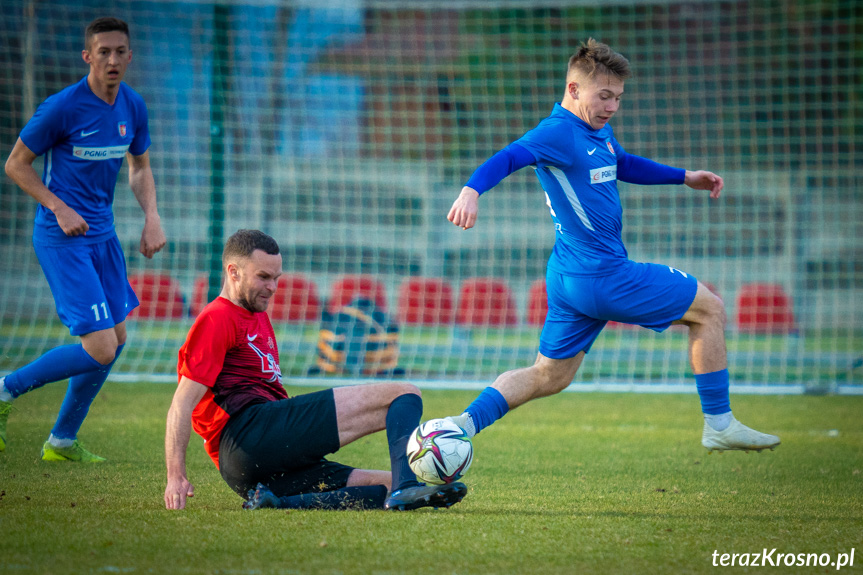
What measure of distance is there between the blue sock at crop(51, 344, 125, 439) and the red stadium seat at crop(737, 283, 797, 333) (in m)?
9.02

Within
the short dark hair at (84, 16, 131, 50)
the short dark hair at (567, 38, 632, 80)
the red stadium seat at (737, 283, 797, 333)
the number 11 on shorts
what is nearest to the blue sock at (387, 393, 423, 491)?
the short dark hair at (567, 38, 632, 80)

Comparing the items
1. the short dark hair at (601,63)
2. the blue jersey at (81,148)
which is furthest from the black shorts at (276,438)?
the short dark hair at (601,63)

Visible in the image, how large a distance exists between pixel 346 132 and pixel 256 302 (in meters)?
9.46

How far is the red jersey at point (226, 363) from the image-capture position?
3285mm

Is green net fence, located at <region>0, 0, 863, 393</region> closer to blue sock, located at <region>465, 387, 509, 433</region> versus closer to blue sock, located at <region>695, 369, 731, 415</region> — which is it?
blue sock, located at <region>695, 369, 731, 415</region>

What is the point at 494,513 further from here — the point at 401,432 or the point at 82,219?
the point at 82,219

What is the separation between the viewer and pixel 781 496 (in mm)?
4109

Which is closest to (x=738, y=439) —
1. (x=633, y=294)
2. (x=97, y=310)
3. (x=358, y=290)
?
(x=633, y=294)

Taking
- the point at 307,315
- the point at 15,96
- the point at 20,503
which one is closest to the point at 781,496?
the point at 20,503

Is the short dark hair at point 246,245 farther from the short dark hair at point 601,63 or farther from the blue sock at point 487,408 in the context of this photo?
the short dark hair at point 601,63

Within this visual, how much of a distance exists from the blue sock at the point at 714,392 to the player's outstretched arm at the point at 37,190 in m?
3.22

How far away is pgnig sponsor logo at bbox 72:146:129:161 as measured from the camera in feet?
15.4

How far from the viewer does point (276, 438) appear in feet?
11.0

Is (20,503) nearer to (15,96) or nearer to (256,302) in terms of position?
(256,302)
